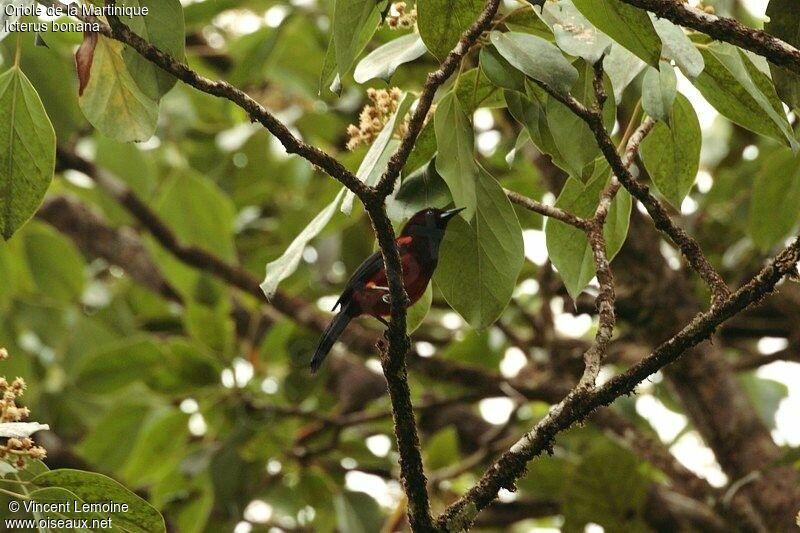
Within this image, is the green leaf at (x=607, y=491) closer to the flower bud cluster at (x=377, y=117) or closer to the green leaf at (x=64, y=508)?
the flower bud cluster at (x=377, y=117)

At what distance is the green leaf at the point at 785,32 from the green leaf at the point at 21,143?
97 cm

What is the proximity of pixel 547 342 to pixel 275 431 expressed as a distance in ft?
2.85

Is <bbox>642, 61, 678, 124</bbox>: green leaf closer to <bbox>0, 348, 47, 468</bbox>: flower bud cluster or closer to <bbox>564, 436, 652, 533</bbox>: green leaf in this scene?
<bbox>0, 348, 47, 468</bbox>: flower bud cluster

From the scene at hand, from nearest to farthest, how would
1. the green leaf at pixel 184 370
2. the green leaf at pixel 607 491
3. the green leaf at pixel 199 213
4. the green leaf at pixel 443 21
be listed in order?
the green leaf at pixel 443 21 → the green leaf at pixel 607 491 → the green leaf at pixel 184 370 → the green leaf at pixel 199 213

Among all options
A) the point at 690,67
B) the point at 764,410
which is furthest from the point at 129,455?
the point at 690,67

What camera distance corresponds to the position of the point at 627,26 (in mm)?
1184

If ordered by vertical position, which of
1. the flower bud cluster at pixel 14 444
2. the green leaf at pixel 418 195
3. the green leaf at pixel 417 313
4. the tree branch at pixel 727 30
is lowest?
the flower bud cluster at pixel 14 444

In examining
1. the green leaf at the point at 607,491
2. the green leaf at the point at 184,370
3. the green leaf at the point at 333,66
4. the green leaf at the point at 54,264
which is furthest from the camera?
the green leaf at the point at 54,264

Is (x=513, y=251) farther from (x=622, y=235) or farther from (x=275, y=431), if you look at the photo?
(x=275, y=431)

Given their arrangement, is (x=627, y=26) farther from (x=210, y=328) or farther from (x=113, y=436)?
(x=113, y=436)

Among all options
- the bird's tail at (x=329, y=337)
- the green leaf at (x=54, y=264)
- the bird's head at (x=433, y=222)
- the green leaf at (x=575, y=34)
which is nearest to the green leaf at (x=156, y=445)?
the green leaf at (x=54, y=264)

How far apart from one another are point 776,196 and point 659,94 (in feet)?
3.85

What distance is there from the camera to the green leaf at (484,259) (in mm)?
1421

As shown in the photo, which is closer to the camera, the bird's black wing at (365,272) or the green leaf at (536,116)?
the green leaf at (536,116)
